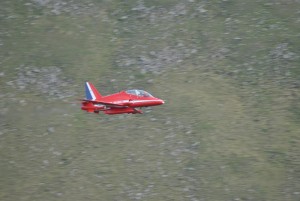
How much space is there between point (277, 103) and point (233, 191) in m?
13.4

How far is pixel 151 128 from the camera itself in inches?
2773

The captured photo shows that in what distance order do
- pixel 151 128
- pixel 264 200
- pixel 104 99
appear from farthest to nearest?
pixel 151 128 < pixel 264 200 < pixel 104 99

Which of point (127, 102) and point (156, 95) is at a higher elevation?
point (127, 102)

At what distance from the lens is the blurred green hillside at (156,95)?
2581 inches

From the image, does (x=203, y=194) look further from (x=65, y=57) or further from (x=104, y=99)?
(x=65, y=57)

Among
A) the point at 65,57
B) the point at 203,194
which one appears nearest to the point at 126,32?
the point at 65,57

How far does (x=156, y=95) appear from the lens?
243ft

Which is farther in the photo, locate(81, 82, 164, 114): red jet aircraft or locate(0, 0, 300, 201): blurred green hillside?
locate(0, 0, 300, 201): blurred green hillside

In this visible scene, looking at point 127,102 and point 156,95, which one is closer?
point 127,102

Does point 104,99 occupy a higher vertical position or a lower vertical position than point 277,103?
higher

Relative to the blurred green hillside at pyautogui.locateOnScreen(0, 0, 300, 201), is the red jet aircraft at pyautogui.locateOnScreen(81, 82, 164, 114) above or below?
above

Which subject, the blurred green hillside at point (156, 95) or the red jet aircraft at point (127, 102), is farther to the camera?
the blurred green hillside at point (156, 95)

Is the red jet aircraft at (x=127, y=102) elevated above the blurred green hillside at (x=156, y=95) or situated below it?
above

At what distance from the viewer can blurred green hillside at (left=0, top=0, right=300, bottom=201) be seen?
65.6 metres
